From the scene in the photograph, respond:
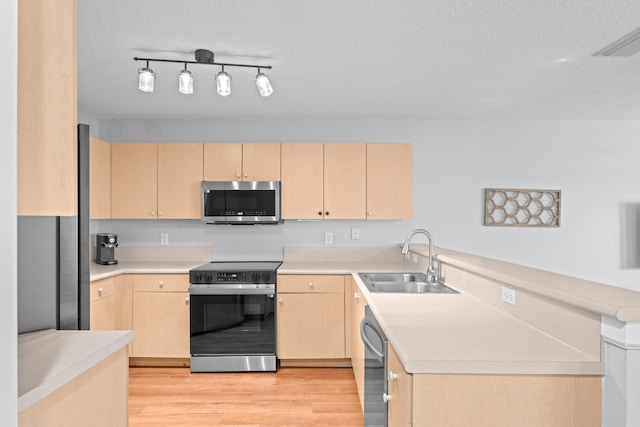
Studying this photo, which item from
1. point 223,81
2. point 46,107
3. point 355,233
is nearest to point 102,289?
point 223,81

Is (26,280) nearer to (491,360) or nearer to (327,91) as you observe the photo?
(491,360)

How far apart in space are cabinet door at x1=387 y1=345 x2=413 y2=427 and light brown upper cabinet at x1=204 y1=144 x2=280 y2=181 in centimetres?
238

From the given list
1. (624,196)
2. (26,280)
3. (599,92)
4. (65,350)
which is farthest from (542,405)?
(624,196)

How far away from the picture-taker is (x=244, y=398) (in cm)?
275

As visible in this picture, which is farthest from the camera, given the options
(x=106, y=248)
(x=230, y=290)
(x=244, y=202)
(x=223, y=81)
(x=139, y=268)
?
(x=106, y=248)

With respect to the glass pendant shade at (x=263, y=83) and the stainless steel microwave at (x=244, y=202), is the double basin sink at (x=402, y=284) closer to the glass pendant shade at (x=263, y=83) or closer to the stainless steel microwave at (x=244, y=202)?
the stainless steel microwave at (x=244, y=202)

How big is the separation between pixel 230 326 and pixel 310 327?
66 cm

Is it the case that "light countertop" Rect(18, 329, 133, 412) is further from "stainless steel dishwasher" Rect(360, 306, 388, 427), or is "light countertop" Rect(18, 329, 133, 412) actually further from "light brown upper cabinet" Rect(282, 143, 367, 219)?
"light brown upper cabinet" Rect(282, 143, 367, 219)

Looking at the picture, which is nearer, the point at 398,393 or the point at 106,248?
the point at 398,393

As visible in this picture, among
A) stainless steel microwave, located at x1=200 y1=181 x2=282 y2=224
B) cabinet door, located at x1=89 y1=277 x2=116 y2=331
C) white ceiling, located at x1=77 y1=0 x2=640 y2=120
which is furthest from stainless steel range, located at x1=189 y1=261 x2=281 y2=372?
white ceiling, located at x1=77 y1=0 x2=640 y2=120

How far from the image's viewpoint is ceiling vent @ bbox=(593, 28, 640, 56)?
200 centimetres

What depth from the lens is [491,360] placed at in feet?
3.91

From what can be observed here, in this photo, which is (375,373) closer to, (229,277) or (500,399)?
(500,399)

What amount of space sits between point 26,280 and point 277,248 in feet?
8.51
